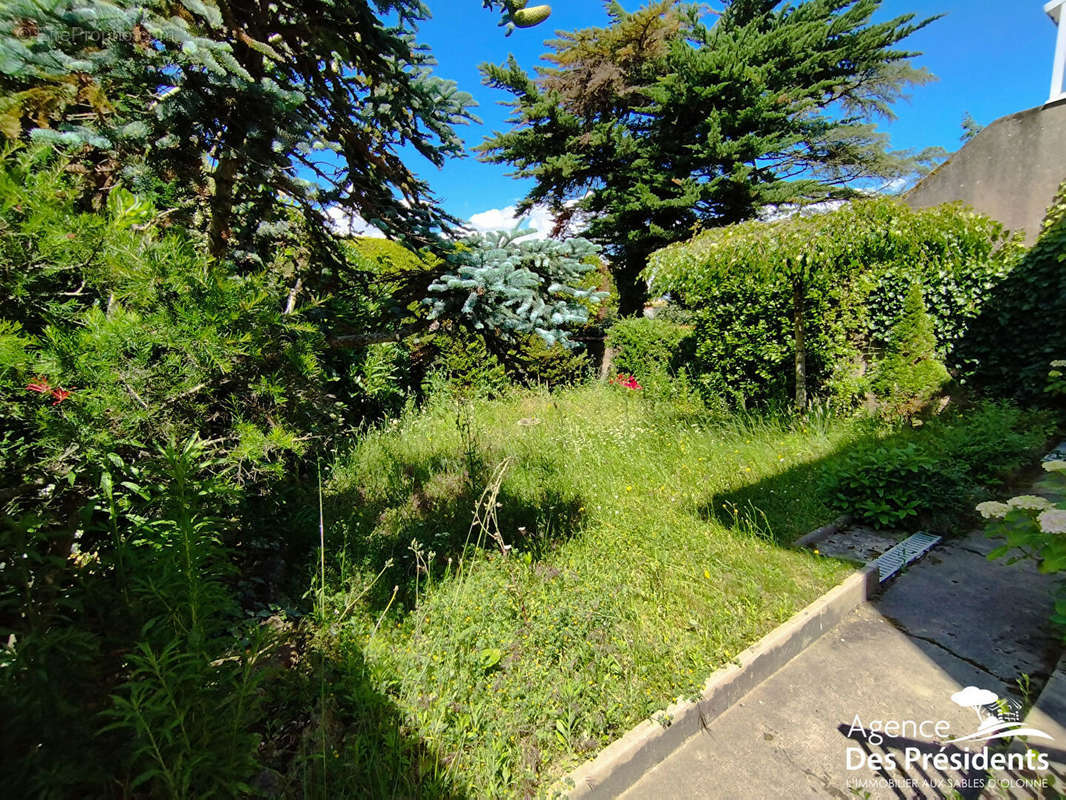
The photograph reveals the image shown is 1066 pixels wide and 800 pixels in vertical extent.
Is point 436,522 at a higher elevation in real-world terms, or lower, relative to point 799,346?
lower

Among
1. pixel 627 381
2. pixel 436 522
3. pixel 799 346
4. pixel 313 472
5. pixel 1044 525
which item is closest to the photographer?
pixel 1044 525

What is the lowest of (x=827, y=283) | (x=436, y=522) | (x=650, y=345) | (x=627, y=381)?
(x=436, y=522)

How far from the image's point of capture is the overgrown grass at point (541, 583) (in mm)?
1825

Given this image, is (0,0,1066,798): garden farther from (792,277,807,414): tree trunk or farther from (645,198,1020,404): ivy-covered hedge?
(792,277,807,414): tree trunk

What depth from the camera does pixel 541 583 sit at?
2.69 m

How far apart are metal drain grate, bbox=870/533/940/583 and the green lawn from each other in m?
0.37

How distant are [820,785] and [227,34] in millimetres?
3867

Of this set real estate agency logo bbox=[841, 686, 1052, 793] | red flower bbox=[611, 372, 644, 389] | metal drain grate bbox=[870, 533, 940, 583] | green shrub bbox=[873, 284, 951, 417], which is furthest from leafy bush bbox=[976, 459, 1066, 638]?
red flower bbox=[611, 372, 644, 389]

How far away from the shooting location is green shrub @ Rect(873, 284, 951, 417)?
574cm

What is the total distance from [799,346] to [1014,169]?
547cm

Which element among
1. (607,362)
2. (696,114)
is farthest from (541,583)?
(696,114)

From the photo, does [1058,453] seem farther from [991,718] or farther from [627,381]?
[627,381]

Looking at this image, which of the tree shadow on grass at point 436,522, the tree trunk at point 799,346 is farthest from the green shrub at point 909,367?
the tree shadow on grass at point 436,522

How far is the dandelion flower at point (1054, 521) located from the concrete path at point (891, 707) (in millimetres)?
967
